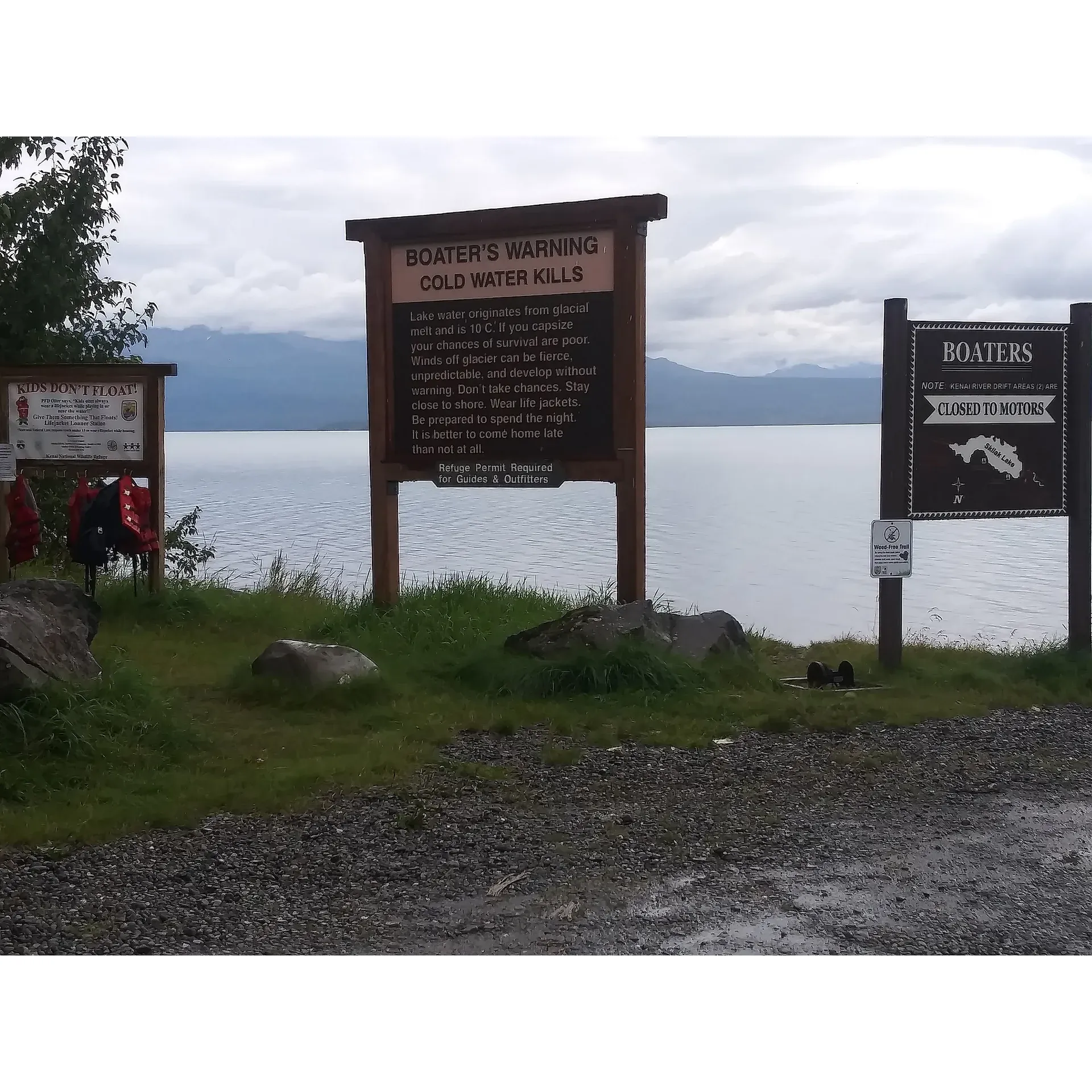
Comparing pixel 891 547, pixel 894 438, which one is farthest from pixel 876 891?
pixel 894 438

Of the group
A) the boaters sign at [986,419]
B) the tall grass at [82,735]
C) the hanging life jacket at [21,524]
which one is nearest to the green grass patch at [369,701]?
the tall grass at [82,735]

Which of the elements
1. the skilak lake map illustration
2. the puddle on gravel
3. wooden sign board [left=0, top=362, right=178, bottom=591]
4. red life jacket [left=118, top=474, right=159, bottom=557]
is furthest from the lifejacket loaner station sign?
the puddle on gravel

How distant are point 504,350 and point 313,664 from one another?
320 centimetres

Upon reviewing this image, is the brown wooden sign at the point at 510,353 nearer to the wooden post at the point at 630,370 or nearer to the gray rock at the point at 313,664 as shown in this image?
the wooden post at the point at 630,370

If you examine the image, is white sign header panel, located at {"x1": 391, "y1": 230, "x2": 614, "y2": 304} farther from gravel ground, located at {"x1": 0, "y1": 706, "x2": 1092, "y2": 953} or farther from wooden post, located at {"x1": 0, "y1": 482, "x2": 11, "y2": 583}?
gravel ground, located at {"x1": 0, "y1": 706, "x2": 1092, "y2": 953}

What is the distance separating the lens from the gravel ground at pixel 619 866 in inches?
159

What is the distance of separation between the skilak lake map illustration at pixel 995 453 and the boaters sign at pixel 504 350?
2613 mm

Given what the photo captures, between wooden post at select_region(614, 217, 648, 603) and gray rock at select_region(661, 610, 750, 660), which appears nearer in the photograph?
gray rock at select_region(661, 610, 750, 660)

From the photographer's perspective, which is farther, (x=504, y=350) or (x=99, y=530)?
(x=99, y=530)

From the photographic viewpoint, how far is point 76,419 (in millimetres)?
10898

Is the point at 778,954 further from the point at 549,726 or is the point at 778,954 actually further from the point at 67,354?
the point at 67,354

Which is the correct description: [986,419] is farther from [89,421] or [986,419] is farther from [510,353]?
[89,421]

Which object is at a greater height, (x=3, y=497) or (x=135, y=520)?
(x=3, y=497)

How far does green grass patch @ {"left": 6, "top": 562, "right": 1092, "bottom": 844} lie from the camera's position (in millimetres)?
5738
